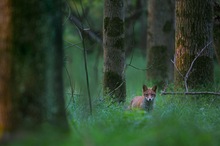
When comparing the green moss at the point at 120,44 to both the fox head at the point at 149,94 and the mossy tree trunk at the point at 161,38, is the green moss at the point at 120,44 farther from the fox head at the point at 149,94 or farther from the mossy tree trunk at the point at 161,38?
the mossy tree trunk at the point at 161,38

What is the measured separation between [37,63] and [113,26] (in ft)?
21.4

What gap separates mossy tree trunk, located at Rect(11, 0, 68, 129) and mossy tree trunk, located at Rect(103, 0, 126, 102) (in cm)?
608

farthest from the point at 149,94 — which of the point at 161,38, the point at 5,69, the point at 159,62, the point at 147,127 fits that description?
the point at 161,38

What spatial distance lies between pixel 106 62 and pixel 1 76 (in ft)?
22.6

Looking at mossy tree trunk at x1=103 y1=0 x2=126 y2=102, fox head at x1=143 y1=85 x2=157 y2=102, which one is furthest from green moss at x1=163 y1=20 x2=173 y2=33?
fox head at x1=143 y1=85 x2=157 y2=102

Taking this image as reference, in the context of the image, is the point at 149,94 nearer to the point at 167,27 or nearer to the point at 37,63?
the point at 37,63

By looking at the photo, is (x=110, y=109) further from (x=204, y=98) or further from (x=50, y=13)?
(x=50, y=13)

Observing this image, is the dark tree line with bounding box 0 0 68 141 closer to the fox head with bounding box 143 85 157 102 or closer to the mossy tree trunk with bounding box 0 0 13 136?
the mossy tree trunk with bounding box 0 0 13 136

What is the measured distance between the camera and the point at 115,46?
40.9 feet

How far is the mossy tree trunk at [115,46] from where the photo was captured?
12.4 metres

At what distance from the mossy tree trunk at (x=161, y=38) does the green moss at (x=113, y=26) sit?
7086 millimetres

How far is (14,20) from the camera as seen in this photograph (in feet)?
19.5

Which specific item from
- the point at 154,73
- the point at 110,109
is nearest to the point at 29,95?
the point at 110,109

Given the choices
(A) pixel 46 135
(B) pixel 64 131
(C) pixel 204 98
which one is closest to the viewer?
(A) pixel 46 135
